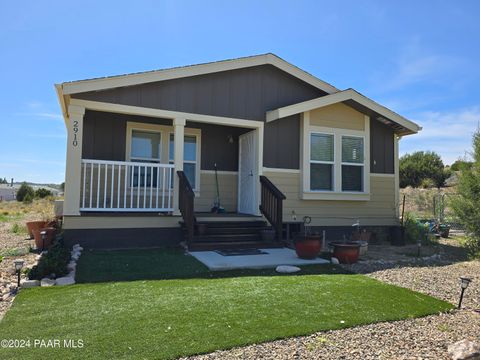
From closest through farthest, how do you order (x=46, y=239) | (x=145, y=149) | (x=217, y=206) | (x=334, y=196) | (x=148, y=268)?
(x=148, y=268), (x=46, y=239), (x=145, y=149), (x=334, y=196), (x=217, y=206)

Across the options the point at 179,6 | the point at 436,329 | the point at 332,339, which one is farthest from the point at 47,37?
the point at 436,329

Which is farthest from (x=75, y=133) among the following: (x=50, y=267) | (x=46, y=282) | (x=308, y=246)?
(x=308, y=246)

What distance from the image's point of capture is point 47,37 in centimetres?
866

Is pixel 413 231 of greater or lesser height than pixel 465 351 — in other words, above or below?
above

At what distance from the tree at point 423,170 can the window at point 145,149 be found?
32067 mm

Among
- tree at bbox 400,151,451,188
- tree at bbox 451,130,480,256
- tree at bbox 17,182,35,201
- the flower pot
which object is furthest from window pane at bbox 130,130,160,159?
→ tree at bbox 400,151,451,188

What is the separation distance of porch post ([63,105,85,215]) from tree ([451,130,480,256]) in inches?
319

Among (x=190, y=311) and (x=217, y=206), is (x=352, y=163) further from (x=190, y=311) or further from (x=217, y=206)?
(x=190, y=311)

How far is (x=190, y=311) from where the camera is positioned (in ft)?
12.4

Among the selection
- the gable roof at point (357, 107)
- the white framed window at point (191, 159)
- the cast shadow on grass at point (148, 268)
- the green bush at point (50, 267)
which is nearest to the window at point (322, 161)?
the gable roof at point (357, 107)

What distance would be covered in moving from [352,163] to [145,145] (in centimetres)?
545

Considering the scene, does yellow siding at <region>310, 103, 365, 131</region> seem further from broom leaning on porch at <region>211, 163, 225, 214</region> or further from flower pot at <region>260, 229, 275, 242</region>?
flower pot at <region>260, 229, 275, 242</region>

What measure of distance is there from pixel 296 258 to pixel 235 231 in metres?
1.68

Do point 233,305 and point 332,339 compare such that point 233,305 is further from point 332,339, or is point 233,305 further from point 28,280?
point 28,280
